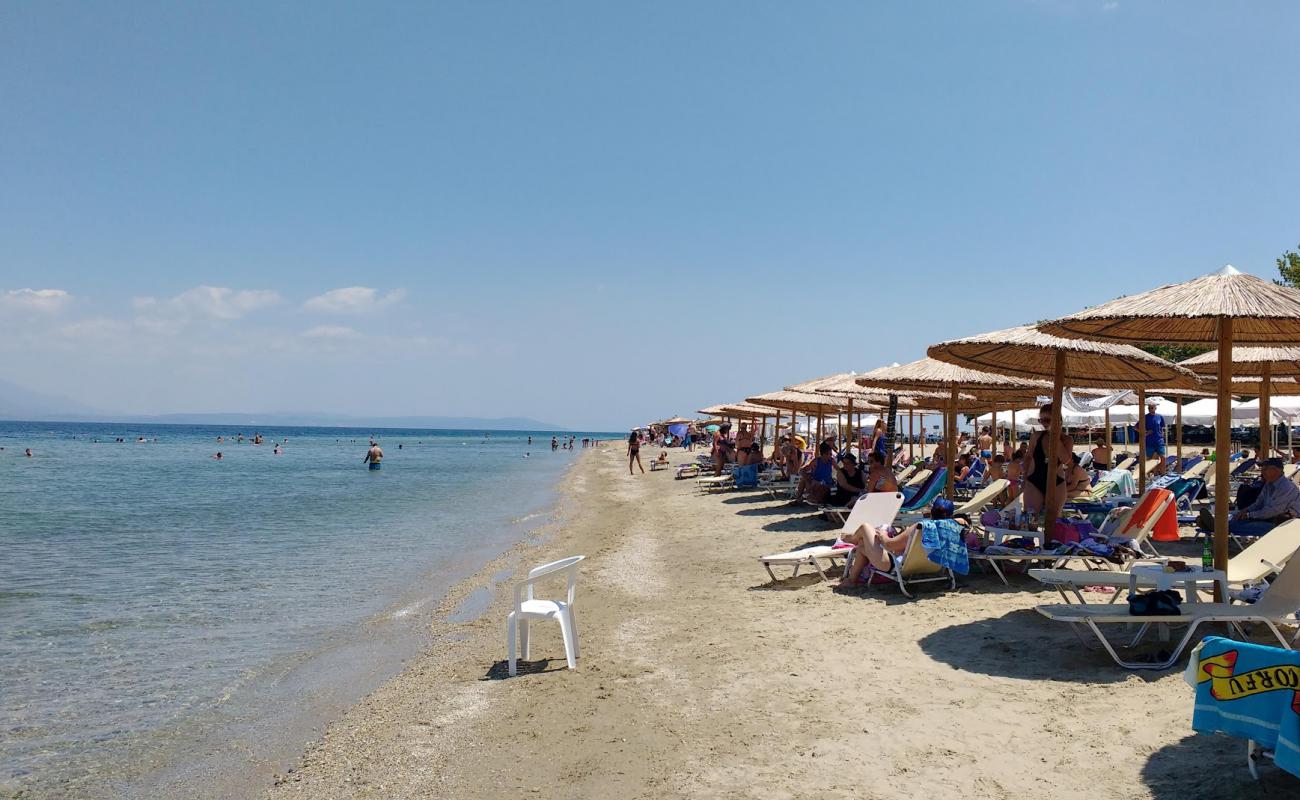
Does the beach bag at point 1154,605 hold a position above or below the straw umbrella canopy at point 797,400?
below

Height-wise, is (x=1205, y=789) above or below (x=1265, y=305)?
below

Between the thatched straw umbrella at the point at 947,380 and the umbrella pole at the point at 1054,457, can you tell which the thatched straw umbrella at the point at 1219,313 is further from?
the thatched straw umbrella at the point at 947,380

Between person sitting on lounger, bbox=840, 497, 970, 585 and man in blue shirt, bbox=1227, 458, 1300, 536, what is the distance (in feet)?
9.08

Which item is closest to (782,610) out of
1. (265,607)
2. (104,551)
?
(265,607)

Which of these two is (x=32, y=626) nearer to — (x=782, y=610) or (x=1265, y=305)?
(x=782, y=610)

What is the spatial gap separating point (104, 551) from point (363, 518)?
5333 millimetres

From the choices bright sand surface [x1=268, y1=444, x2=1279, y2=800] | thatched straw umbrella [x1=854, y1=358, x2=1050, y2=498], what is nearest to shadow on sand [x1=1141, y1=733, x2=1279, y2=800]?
bright sand surface [x1=268, y1=444, x2=1279, y2=800]

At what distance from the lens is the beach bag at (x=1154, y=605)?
4.64 metres

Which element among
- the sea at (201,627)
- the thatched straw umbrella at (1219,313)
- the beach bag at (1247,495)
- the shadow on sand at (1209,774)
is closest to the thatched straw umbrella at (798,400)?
the sea at (201,627)

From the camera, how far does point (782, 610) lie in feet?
22.4

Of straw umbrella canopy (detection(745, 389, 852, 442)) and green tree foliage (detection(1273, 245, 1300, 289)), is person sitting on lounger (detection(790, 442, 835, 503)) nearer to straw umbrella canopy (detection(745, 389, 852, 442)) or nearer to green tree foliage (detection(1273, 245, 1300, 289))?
straw umbrella canopy (detection(745, 389, 852, 442))

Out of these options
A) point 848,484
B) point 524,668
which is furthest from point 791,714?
point 848,484

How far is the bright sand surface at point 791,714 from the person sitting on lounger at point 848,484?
3926mm

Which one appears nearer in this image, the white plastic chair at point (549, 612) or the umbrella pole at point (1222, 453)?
the umbrella pole at point (1222, 453)
